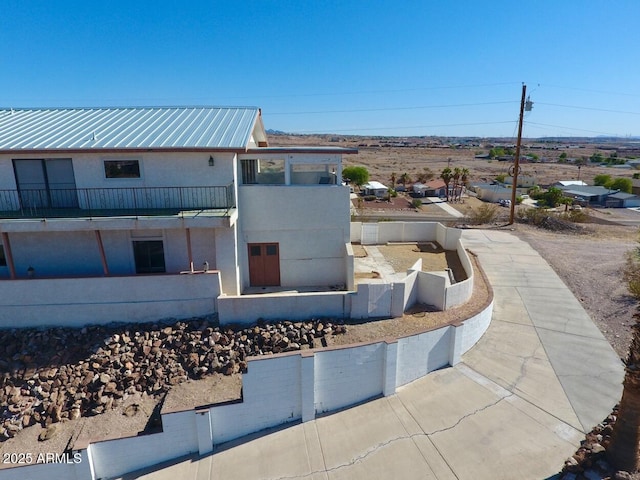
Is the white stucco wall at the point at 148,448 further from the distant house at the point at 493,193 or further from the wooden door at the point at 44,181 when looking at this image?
the distant house at the point at 493,193

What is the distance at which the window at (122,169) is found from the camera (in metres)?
14.5

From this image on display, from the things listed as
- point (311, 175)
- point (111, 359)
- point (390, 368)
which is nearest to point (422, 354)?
point (390, 368)

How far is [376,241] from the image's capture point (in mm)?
22547

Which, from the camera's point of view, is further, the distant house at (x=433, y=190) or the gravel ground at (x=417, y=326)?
the distant house at (x=433, y=190)

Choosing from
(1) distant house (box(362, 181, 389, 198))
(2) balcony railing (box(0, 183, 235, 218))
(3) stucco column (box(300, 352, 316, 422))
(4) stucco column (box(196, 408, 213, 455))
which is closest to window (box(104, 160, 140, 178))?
(2) balcony railing (box(0, 183, 235, 218))

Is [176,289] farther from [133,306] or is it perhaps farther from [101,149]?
[101,149]

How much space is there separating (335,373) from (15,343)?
11.0m

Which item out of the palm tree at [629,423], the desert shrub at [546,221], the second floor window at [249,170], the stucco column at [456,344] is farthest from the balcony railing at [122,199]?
the desert shrub at [546,221]

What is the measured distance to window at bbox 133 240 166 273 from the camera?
1502 centimetres

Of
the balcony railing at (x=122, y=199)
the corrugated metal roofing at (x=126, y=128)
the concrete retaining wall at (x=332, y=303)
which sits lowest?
the concrete retaining wall at (x=332, y=303)

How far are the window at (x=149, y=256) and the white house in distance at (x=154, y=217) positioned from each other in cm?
4

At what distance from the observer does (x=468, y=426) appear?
9.89 metres

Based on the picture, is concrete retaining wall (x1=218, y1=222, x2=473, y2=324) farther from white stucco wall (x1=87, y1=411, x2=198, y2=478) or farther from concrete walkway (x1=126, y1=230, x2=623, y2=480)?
white stucco wall (x1=87, y1=411, x2=198, y2=478)

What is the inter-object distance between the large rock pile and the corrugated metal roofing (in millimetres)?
6560
